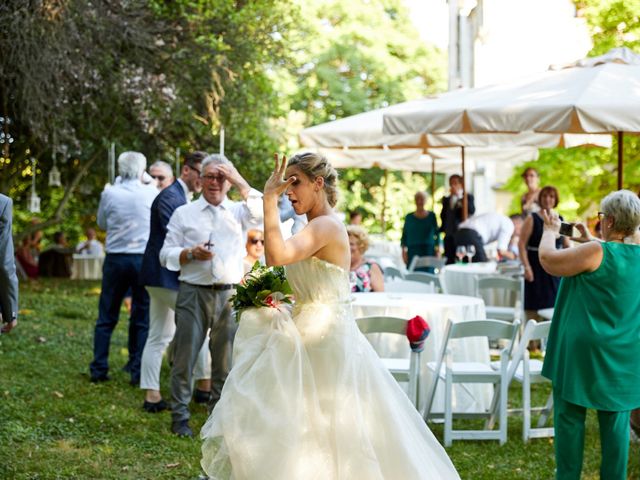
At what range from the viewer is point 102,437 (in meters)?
7.35

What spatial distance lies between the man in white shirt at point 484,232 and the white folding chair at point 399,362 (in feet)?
19.2

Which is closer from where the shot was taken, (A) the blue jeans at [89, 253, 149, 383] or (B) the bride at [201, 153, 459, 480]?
(B) the bride at [201, 153, 459, 480]

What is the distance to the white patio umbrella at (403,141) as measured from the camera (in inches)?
516

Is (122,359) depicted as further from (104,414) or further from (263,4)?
(263,4)

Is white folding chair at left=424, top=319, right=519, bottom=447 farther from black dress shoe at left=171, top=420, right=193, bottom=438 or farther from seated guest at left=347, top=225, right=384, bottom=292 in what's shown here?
black dress shoe at left=171, top=420, right=193, bottom=438

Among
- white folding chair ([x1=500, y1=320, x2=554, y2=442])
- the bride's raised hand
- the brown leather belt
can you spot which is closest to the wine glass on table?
white folding chair ([x1=500, y1=320, x2=554, y2=442])

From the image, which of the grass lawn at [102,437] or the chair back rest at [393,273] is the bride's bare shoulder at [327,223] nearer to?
the grass lawn at [102,437]

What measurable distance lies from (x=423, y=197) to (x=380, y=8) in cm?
2630

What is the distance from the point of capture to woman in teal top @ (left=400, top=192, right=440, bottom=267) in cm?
1543

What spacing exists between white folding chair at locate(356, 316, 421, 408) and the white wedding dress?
2.22 metres

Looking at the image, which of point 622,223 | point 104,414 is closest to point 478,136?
point 104,414

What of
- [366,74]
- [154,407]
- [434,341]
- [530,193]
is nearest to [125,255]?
[154,407]

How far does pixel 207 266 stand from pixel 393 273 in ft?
16.3

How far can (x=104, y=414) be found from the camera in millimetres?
8055
